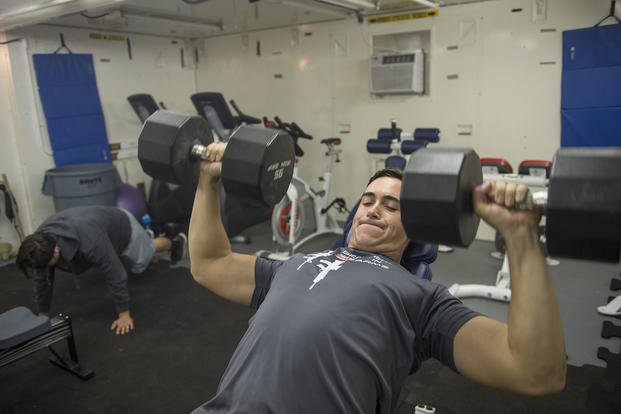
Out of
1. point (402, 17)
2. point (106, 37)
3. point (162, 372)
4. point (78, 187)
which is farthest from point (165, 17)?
point (162, 372)

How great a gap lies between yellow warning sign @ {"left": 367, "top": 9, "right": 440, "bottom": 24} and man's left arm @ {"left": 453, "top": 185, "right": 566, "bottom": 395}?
383 cm

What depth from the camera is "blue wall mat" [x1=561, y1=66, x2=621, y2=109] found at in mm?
3625

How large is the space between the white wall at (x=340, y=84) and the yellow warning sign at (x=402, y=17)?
1.6 inches

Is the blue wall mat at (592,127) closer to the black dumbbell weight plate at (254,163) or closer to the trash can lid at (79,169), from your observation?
the black dumbbell weight plate at (254,163)

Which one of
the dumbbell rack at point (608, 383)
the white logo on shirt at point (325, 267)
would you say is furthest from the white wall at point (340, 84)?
the white logo on shirt at point (325, 267)

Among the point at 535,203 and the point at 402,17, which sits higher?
the point at 402,17

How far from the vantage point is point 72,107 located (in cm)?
463

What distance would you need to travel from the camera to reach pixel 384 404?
119cm

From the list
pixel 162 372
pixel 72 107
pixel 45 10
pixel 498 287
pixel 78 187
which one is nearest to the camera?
pixel 162 372

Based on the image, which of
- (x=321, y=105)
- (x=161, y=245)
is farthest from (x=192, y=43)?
(x=161, y=245)

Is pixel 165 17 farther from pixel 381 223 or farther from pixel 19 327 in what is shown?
pixel 381 223

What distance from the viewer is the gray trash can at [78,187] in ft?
13.5

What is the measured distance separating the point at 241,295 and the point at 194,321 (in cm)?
169

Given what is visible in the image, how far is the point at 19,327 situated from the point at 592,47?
4.28 metres
